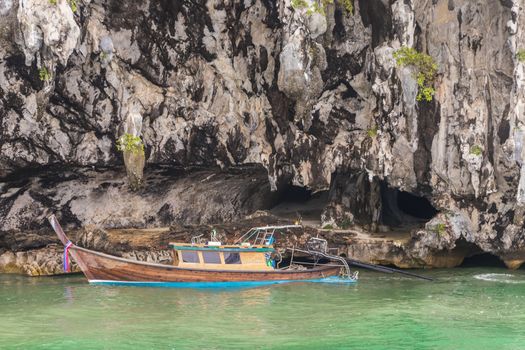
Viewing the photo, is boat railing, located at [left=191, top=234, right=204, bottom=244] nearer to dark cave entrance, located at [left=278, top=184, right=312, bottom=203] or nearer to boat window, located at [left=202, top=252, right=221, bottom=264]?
boat window, located at [left=202, top=252, right=221, bottom=264]

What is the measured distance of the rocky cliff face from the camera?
23.7 m

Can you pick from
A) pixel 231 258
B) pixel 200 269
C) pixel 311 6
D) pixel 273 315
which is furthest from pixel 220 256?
pixel 311 6

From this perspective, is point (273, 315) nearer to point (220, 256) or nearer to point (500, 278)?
point (220, 256)

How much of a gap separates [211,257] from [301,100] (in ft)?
21.2

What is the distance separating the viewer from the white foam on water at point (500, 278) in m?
22.4

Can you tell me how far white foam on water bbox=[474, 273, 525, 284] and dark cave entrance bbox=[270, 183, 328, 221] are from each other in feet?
25.9

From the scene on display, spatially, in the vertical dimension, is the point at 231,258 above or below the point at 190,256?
below

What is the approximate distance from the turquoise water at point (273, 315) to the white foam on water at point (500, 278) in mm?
34

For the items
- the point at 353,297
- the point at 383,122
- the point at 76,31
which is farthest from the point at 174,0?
the point at 353,297

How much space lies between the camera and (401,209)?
32188 millimetres

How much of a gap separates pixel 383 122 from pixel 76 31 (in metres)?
11.0

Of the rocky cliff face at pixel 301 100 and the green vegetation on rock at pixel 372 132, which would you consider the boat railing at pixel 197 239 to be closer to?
the rocky cliff face at pixel 301 100

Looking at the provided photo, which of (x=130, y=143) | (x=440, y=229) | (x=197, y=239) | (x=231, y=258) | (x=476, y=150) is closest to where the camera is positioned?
(x=231, y=258)

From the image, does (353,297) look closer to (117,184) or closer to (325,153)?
(325,153)
